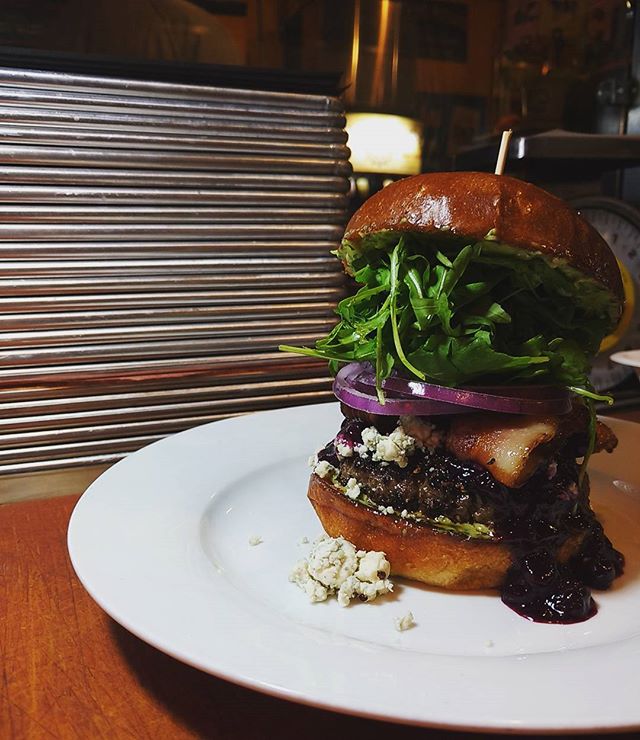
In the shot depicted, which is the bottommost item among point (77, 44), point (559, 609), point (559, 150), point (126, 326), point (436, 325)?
point (559, 609)

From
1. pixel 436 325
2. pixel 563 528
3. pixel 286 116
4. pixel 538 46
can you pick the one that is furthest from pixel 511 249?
pixel 538 46

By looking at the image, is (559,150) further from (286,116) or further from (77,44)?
(77,44)

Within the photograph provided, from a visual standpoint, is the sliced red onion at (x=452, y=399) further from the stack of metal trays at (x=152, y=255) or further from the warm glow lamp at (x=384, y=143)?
the warm glow lamp at (x=384, y=143)

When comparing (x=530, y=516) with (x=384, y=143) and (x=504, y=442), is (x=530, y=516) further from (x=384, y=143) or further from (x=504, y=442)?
(x=384, y=143)

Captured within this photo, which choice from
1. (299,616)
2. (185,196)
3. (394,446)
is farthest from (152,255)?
(299,616)

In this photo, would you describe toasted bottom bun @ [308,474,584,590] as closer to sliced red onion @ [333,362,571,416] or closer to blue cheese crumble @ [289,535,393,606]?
blue cheese crumble @ [289,535,393,606]

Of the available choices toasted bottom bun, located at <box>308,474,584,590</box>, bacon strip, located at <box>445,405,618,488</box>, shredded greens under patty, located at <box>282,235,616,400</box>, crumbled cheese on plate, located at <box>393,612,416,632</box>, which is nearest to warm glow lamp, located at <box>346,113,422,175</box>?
shredded greens under patty, located at <box>282,235,616,400</box>
